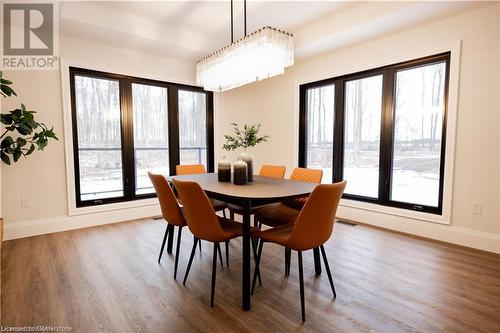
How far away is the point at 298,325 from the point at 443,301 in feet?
3.67

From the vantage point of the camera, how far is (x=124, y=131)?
4.12 m

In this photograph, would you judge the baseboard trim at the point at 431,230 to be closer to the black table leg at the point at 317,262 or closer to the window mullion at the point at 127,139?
the black table leg at the point at 317,262

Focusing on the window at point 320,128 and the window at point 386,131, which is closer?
the window at point 386,131

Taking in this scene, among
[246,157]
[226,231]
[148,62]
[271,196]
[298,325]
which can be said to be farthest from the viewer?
[148,62]

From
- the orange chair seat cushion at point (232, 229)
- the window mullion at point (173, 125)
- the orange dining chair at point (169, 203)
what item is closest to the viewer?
the orange chair seat cushion at point (232, 229)

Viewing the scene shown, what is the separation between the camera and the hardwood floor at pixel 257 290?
5.54ft

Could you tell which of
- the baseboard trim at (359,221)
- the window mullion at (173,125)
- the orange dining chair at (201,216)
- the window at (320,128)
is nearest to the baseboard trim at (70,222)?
the baseboard trim at (359,221)

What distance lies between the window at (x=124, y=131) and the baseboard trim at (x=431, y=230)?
318 centimetres

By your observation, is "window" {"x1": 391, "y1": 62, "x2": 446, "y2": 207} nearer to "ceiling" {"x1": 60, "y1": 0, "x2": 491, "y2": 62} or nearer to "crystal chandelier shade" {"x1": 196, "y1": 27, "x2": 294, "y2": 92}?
"ceiling" {"x1": 60, "y1": 0, "x2": 491, "y2": 62}

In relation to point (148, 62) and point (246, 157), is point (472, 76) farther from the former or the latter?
point (148, 62)

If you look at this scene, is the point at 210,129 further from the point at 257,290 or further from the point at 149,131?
the point at 257,290

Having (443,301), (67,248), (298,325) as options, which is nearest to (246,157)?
(298,325)

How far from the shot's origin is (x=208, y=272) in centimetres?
238
